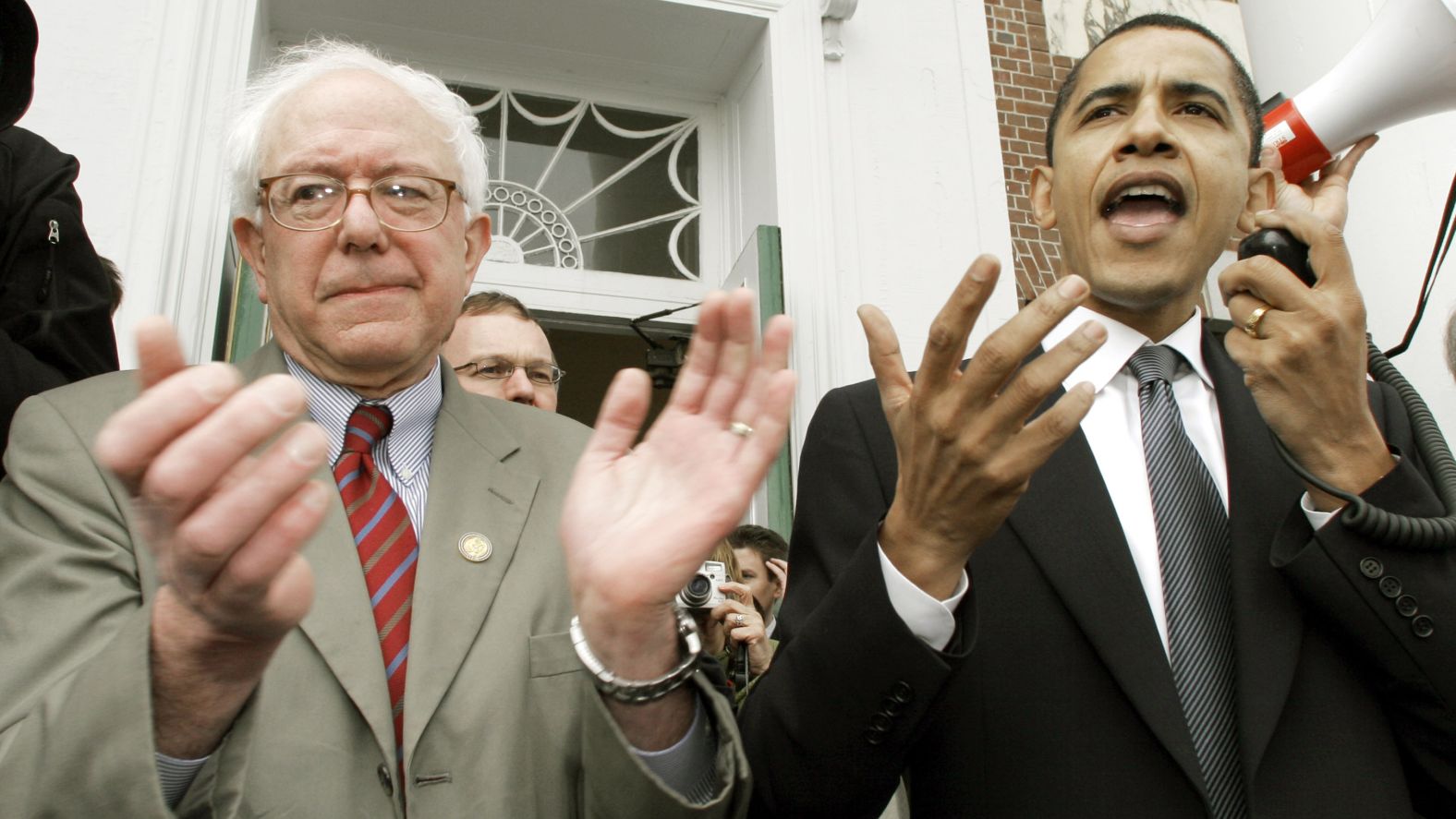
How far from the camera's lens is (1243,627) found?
1.48 m

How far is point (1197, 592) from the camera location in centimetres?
155

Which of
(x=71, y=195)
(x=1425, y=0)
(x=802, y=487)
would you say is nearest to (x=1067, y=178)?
(x=802, y=487)

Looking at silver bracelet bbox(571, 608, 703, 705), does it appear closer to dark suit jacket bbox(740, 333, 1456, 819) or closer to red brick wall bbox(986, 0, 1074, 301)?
dark suit jacket bbox(740, 333, 1456, 819)

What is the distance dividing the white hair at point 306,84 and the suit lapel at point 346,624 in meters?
0.72

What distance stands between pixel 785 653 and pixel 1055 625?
0.38 metres

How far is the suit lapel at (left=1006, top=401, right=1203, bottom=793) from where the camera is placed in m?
1.41

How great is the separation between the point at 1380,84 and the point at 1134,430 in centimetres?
122

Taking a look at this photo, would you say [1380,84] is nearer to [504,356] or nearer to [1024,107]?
[504,356]

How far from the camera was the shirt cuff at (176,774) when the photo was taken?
1148 millimetres

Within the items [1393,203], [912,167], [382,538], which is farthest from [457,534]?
[1393,203]

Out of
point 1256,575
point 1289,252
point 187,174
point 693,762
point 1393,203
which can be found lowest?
point 693,762

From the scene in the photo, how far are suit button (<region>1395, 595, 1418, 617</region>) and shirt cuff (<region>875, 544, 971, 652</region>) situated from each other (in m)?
0.57

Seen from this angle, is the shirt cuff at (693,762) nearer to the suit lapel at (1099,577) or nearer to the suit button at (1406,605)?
the suit lapel at (1099,577)

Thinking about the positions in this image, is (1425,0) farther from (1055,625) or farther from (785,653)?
(785,653)
